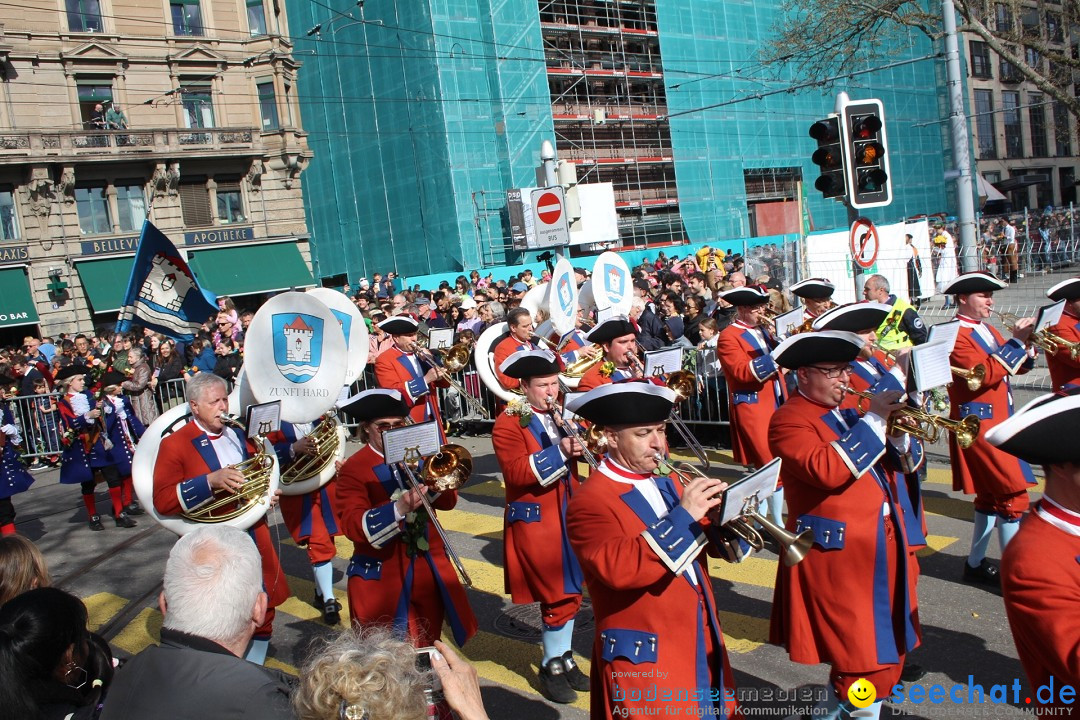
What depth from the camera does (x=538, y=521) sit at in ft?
18.3

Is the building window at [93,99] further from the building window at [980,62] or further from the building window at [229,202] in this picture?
the building window at [980,62]

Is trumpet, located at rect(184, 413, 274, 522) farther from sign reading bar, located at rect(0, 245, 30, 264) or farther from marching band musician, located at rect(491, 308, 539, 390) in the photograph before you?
sign reading bar, located at rect(0, 245, 30, 264)

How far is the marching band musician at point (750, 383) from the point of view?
774 centimetres

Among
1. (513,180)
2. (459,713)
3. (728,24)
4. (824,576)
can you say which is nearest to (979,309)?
(824,576)

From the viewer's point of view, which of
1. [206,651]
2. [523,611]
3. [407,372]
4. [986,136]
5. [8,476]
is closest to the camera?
[206,651]

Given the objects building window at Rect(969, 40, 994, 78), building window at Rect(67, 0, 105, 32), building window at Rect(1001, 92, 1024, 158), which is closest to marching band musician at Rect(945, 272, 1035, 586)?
building window at Rect(67, 0, 105, 32)

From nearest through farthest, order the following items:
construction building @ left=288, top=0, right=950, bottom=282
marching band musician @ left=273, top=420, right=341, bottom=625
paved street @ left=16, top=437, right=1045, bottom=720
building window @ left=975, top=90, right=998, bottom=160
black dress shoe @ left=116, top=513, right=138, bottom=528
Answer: paved street @ left=16, top=437, right=1045, bottom=720 → marching band musician @ left=273, top=420, right=341, bottom=625 → black dress shoe @ left=116, top=513, right=138, bottom=528 → construction building @ left=288, top=0, right=950, bottom=282 → building window @ left=975, top=90, right=998, bottom=160

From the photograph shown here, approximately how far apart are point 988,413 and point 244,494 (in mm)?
5046

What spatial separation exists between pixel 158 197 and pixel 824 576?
3325cm

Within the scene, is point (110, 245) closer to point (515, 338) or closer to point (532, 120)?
point (532, 120)

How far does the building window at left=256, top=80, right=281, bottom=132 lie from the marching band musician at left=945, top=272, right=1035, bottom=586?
109 feet

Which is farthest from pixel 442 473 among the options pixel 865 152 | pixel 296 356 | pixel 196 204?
pixel 196 204

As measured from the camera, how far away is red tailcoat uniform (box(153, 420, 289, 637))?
217 inches

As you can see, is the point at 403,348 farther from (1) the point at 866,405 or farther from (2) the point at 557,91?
(2) the point at 557,91
